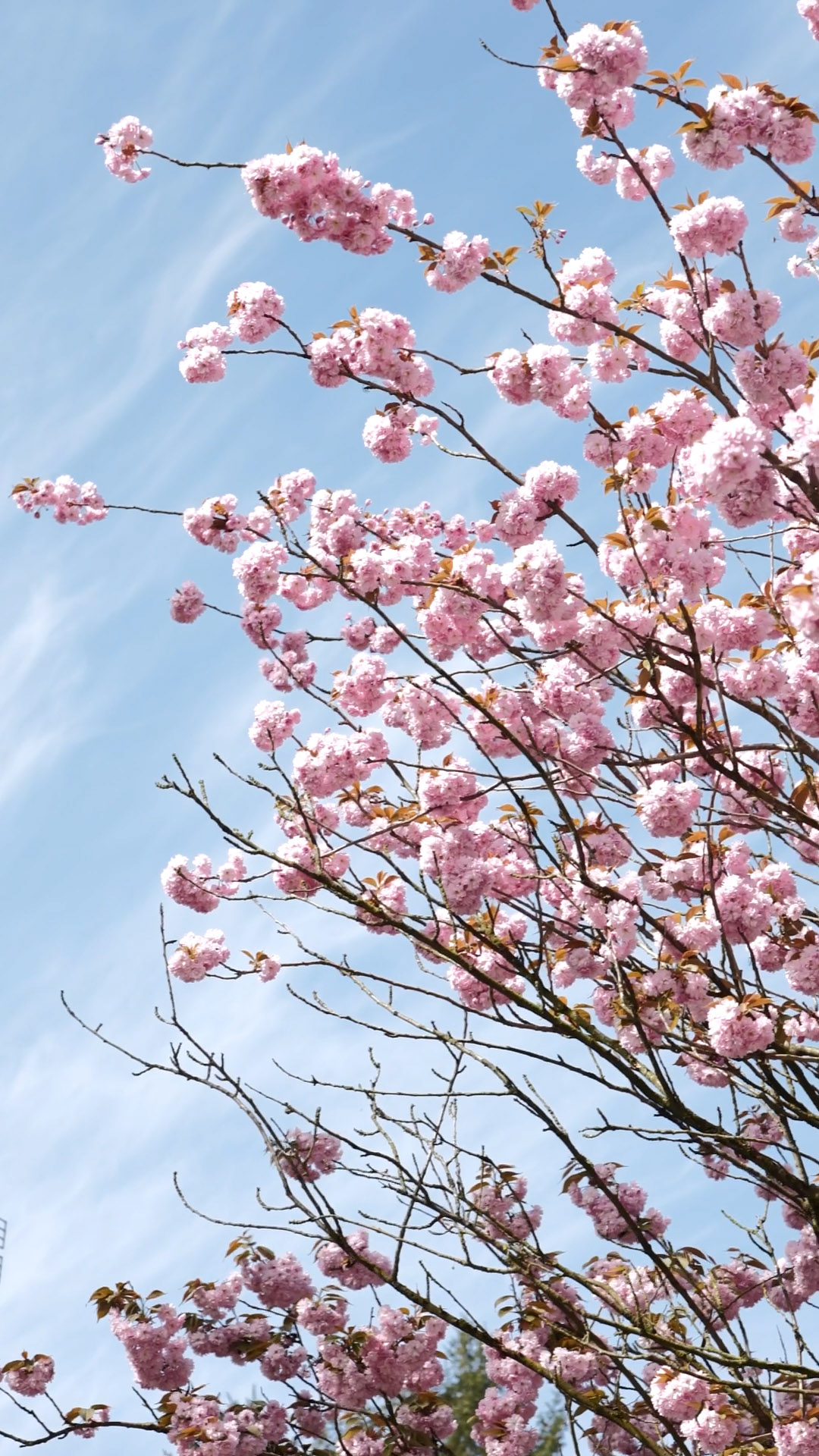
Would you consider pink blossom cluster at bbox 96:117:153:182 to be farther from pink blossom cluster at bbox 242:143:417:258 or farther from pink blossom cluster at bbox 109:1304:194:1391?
pink blossom cluster at bbox 109:1304:194:1391

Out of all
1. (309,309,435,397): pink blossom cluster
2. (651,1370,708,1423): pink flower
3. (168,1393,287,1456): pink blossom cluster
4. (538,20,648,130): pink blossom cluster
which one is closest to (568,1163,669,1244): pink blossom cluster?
(651,1370,708,1423): pink flower

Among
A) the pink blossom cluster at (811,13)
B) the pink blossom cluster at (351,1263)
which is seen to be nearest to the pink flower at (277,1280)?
the pink blossom cluster at (351,1263)

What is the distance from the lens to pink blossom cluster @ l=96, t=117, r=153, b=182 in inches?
266

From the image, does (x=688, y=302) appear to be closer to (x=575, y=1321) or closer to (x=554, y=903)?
(x=554, y=903)

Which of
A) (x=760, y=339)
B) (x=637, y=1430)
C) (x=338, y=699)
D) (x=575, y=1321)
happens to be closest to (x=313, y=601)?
(x=338, y=699)

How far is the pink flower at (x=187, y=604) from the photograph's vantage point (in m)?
7.14

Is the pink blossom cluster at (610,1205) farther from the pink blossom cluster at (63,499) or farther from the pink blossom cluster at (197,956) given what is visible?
the pink blossom cluster at (63,499)

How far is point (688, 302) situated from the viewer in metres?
5.46

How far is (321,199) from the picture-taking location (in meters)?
5.75

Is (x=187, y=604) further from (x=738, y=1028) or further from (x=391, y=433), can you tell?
(x=738, y=1028)

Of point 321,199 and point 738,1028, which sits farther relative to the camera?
point 321,199

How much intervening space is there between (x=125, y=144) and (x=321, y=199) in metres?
1.63

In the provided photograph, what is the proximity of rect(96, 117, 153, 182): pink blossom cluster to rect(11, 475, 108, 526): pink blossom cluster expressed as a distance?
229 centimetres

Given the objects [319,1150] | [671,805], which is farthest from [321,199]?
[319,1150]
